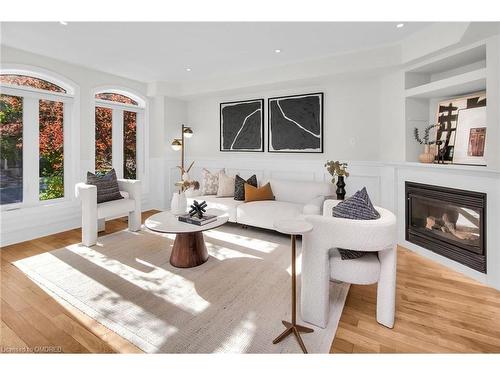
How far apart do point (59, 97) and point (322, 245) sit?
4.68 m

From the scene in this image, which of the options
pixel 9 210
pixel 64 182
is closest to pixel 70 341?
pixel 9 210

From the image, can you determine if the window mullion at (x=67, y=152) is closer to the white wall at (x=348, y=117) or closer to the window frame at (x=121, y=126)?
the window frame at (x=121, y=126)

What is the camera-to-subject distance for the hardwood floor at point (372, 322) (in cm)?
183

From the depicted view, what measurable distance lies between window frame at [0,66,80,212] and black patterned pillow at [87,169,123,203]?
862mm

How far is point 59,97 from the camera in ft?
14.2

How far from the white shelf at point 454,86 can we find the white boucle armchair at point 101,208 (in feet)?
14.0

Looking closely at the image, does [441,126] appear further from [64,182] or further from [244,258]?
[64,182]

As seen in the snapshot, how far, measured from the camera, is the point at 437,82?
10.7 feet

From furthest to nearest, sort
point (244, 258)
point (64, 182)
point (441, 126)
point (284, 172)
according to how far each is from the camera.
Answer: point (284, 172) → point (64, 182) → point (441, 126) → point (244, 258)

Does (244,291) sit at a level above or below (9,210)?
below

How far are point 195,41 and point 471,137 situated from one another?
3.60m

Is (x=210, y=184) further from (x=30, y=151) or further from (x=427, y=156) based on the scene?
(x=427, y=156)
